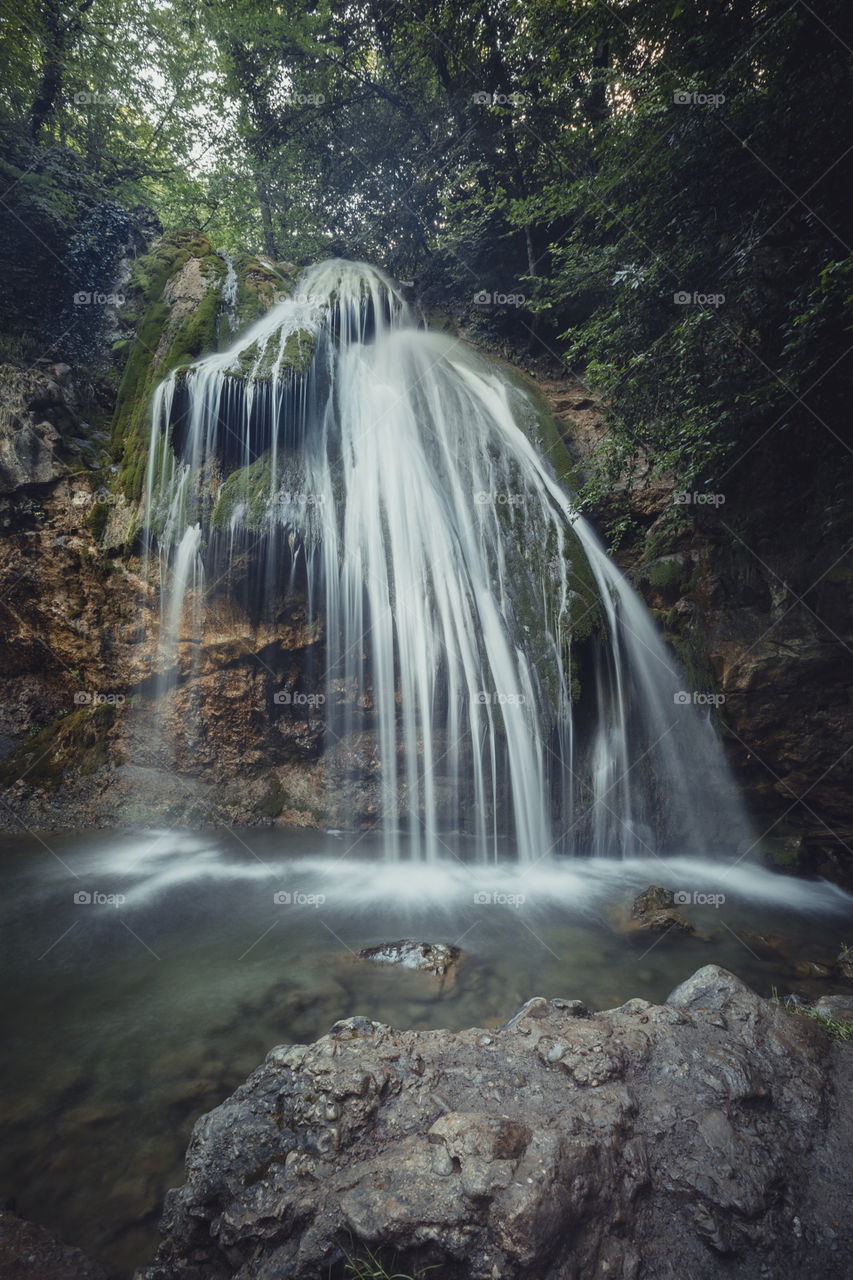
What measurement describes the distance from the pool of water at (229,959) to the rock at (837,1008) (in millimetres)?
1065

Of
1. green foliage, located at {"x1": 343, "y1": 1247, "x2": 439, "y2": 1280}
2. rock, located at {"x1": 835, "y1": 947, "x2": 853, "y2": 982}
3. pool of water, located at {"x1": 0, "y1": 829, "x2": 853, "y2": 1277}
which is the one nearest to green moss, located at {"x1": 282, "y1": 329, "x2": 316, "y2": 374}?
pool of water, located at {"x1": 0, "y1": 829, "x2": 853, "y2": 1277}

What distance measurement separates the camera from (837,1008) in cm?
313

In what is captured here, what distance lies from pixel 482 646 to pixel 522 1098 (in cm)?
535

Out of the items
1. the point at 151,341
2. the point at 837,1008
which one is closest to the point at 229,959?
the point at 837,1008

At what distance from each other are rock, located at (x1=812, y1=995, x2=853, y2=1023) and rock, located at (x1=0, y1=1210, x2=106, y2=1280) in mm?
3800

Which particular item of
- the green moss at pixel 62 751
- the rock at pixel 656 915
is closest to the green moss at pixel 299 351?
the green moss at pixel 62 751

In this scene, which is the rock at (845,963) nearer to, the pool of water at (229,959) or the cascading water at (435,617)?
the pool of water at (229,959)

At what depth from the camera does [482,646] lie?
7172 millimetres

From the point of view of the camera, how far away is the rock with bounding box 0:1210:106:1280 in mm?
1909

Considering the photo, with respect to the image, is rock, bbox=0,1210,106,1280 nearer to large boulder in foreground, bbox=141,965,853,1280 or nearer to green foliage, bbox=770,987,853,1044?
large boulder in foreground, bbox=141,965,853,1280

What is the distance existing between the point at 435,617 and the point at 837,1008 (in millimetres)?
5502

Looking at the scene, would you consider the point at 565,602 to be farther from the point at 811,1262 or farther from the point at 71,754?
the point at 71,754

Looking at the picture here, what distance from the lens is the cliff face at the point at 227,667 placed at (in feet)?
21.9

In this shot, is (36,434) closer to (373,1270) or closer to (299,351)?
(299,351)
